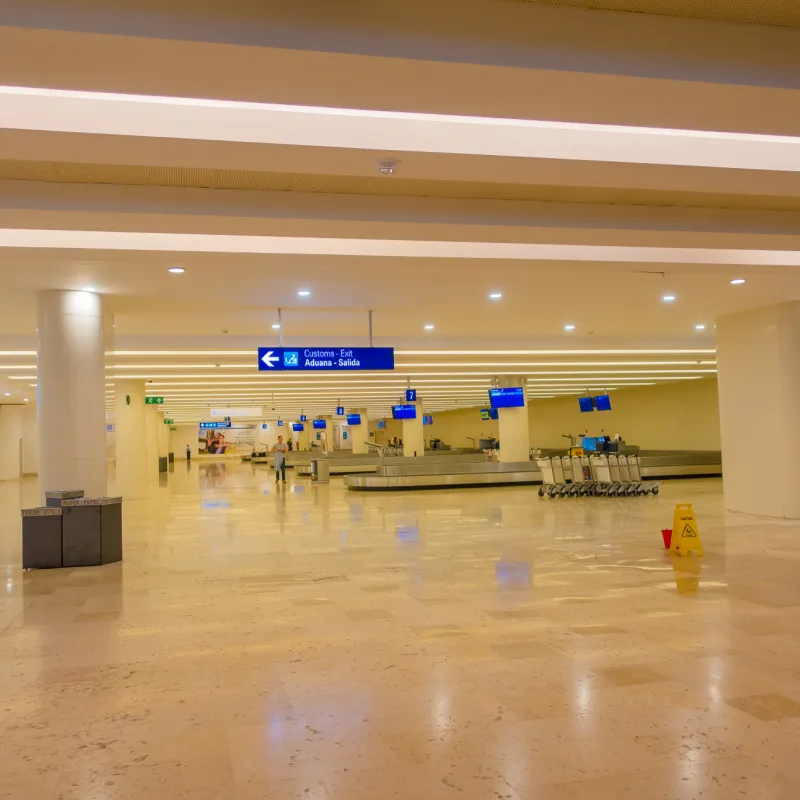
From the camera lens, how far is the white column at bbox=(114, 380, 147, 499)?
24.6 meters

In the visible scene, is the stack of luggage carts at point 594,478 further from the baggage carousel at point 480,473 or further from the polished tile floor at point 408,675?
the polished tile floor at point 408,675

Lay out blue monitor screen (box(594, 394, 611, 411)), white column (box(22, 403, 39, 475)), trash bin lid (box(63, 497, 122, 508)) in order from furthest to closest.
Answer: white column (box(22, 403, 39, 475))
blue monitor screen (box(594, 394, 611, 411))
trash bin lid (box(63, 497, 122, 508))

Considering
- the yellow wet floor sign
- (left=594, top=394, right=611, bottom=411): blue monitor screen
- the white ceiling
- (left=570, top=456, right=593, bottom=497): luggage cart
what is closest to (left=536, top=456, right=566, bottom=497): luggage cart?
(left=570, top=456, right=593, bottom=497): luggage cart

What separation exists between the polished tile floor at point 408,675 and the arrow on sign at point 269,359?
18.3 feet

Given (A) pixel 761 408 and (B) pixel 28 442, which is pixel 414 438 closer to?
(B) pixel 28 442

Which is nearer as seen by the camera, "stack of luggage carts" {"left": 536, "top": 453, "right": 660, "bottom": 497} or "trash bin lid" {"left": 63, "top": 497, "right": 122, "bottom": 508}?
"trash bin lid" {"left": 63, "top": 497, "right": 122, "bottom": 508}

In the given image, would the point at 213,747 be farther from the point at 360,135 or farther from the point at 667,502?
the point at 667,502

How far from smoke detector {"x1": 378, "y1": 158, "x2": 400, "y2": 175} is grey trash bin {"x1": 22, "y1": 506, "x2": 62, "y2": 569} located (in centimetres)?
730

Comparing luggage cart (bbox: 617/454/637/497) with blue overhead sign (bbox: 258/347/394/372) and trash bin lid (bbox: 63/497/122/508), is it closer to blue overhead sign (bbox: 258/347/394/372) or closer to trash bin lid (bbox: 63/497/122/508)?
blue overhead sign (bbox: 258/347/394/372)

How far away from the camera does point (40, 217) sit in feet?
23.5

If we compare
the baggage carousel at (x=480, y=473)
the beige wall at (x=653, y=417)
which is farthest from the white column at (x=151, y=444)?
the beige wall at (x=653, y=417)

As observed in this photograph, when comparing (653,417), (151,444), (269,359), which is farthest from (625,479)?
(151,444)

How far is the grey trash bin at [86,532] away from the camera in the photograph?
34.9 feet

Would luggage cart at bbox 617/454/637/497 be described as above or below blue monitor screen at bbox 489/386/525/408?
below
